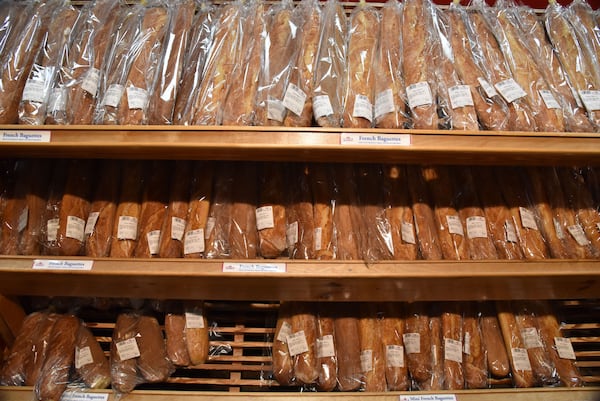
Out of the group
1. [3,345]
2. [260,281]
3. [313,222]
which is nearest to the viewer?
[260,281]

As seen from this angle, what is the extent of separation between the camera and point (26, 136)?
112 centimetres

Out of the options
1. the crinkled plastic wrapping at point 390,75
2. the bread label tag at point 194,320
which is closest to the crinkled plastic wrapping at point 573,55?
the crinkled plastic wrapping at point 390,75

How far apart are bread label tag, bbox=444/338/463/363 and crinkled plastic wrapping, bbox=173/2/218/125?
3.68 ft

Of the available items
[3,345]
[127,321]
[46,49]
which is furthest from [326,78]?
[3,345]

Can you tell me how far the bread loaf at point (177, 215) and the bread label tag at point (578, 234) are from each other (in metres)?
1.30

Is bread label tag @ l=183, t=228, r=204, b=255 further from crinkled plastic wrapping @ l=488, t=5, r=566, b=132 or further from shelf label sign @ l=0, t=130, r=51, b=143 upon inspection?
crinkled plastic wrapping @ l=488, t=5, r=566, b=132

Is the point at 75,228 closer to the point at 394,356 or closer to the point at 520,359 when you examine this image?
the point at 394,356

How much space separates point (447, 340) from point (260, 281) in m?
0.68

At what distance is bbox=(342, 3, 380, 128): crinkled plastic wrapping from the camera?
117 centimetres

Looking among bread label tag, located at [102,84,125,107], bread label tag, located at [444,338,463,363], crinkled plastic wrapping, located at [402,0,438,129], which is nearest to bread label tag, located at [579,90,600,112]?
crinkled plastic wrapping, located at [402,0,438,129]

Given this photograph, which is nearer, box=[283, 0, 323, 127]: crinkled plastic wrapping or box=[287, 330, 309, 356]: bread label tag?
box=[283, 0, 323, 127]: crinkled plastic wrapping

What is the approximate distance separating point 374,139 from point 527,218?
675 mm

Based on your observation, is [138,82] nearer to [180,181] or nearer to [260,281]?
[180,181]

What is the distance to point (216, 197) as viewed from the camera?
1.38m
